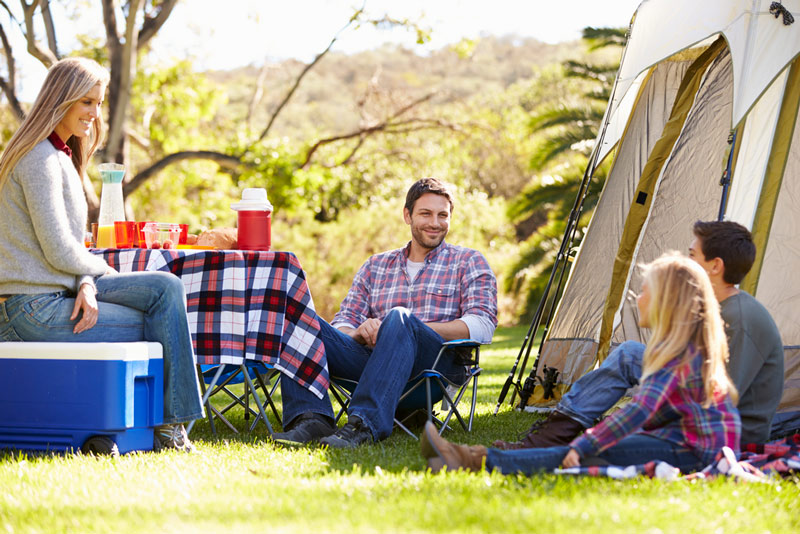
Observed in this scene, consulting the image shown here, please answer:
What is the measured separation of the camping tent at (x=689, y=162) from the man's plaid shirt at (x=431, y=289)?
992 millimetres

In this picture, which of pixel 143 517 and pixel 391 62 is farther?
pixel 391 62

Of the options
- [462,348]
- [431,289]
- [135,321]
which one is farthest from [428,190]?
[135,321]

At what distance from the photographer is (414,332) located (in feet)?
11.6

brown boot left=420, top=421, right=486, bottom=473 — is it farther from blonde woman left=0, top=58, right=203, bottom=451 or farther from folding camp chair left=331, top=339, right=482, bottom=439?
blonde woman left=0, top=58, right=203, bottom=451

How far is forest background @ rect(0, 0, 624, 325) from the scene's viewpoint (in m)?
11.5

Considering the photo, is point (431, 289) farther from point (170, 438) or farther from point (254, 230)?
point (170, 438)

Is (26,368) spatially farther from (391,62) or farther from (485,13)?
(391,62)

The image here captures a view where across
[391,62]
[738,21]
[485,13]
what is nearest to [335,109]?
[391,62]

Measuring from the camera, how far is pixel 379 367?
3361mm

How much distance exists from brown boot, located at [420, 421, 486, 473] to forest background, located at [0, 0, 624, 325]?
314 inches

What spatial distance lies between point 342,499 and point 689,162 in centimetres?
286

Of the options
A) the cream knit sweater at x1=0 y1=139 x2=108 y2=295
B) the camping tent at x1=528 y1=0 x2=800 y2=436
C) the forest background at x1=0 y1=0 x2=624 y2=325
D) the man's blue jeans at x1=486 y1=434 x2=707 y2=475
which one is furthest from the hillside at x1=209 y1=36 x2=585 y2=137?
the man's blue jeans at x1=486 y1=434 x2=707 y2=475

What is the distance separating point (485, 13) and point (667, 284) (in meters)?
11.2

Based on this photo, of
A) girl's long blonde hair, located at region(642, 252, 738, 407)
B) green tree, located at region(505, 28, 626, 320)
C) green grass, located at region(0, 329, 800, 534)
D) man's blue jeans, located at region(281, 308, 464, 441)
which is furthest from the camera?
green tree, located at region(505, 28, 626, 320)
